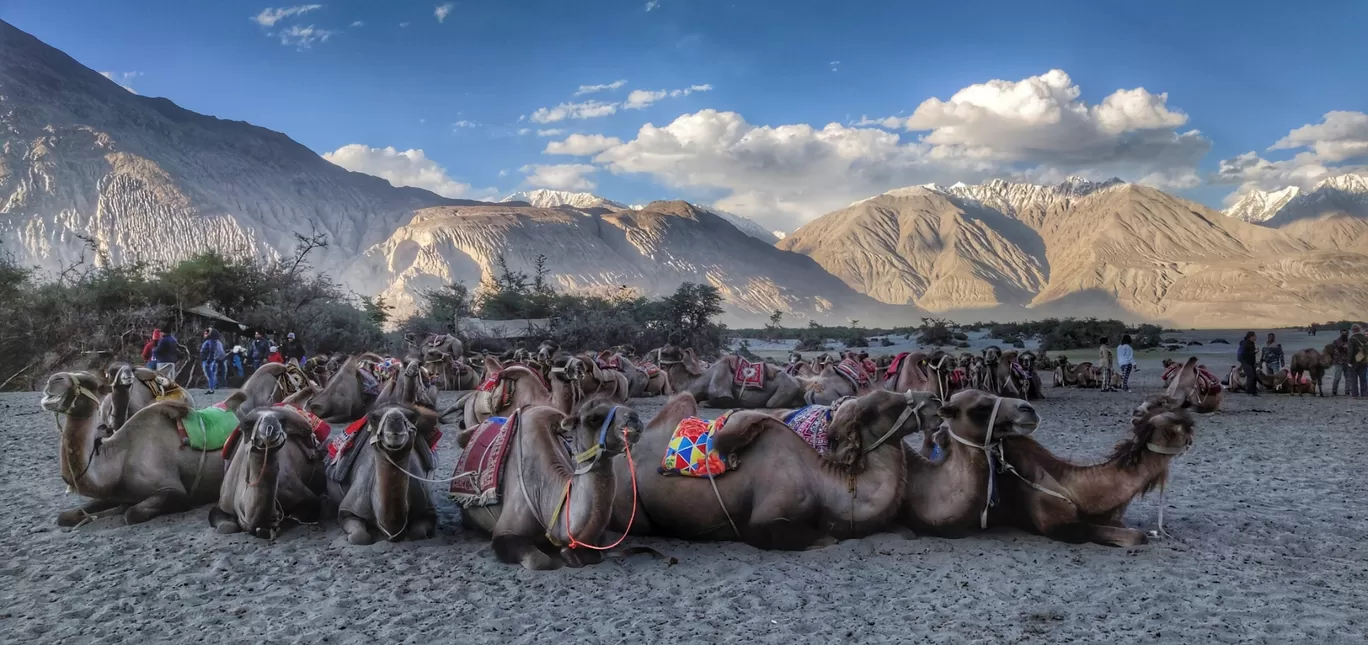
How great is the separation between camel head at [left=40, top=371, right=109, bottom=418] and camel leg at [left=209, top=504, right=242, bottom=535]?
4.85ft

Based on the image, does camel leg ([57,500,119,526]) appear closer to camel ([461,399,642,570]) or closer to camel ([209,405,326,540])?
camel ([209,405,326,540])

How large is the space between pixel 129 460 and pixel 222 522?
1268 mm

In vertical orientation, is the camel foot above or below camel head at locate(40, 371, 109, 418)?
below

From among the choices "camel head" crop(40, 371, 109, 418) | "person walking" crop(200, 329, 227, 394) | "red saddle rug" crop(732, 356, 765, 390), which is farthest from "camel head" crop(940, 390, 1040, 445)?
"person walking" crop(200, 329, 227, 394)

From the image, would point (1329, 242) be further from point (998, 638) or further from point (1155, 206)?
point (998, 638)

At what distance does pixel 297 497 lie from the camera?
7.60 metres

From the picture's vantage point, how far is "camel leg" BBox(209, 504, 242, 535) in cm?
736

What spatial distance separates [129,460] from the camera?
7863mm

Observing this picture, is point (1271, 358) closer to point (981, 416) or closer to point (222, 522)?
point (981, 416)

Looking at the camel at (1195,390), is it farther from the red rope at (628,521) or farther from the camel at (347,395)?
the camel at (347,395)

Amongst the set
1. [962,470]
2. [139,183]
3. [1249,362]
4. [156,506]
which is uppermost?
[139,183]

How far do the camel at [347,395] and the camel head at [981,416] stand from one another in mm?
10690

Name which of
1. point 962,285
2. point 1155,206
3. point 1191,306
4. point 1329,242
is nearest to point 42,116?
point 962,285

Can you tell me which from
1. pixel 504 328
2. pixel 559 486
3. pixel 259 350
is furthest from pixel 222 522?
pixel 504 328
